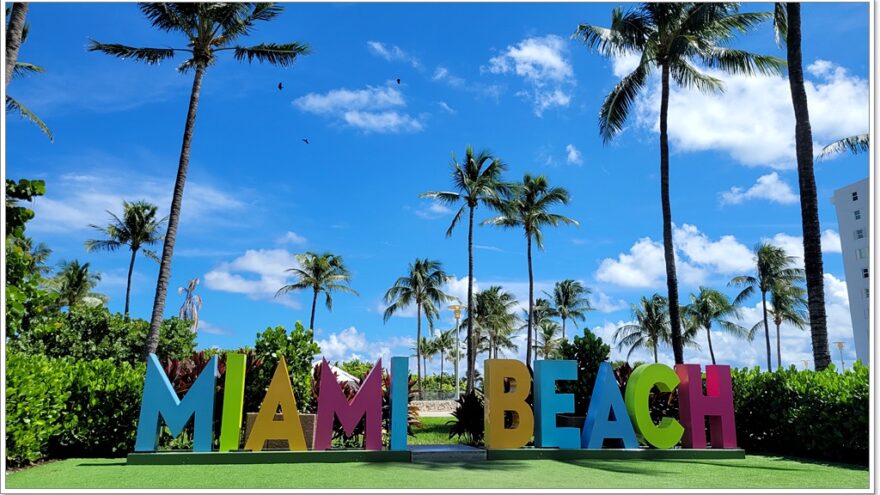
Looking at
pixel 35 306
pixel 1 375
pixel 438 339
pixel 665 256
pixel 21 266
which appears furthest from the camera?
pixel 438 339

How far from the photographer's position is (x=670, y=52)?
18859 millimetres

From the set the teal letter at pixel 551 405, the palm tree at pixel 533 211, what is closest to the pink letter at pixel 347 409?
the teal letter at pixel 551 405

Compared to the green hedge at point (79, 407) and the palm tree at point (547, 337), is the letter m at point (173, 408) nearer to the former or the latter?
the green hedge at point (79, 407)

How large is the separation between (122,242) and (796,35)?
39.4 m

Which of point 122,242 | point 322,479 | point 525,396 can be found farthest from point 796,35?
point 122,242

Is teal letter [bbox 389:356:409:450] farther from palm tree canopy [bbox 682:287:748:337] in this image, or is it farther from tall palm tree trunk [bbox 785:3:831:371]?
palm tree canopy [bbox 682:287:748:337]

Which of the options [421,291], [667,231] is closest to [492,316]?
[421,291]

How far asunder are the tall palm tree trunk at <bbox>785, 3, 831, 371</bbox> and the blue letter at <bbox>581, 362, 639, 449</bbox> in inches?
176

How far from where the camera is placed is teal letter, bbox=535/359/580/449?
1262cm

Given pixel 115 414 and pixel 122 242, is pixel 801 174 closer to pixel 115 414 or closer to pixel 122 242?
pixel 115 414

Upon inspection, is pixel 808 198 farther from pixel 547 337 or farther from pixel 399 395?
pixel 547 337

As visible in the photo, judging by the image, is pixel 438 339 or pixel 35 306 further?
pixel 438 339

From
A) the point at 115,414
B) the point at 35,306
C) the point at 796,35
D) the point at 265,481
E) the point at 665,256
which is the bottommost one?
the point at 265,481

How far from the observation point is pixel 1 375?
7.33m
